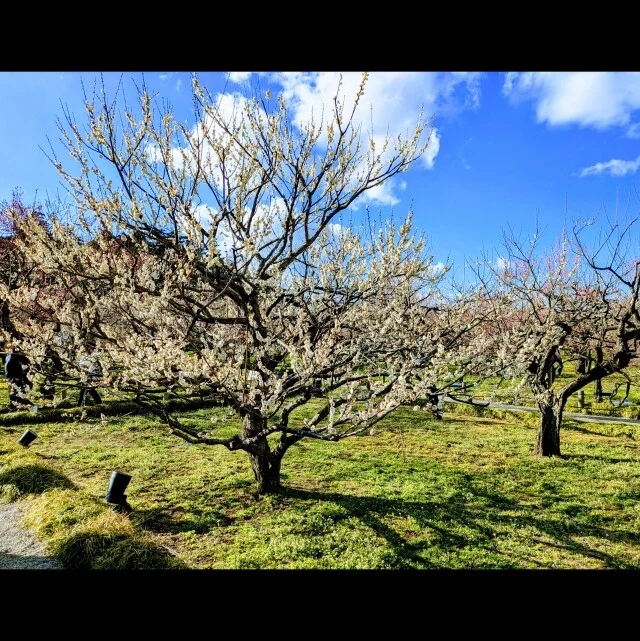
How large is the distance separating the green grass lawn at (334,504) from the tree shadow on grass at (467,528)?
28 mm

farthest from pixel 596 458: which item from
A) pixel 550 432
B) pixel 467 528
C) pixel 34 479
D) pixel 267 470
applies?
pixel 34 479

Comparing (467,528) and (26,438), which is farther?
(26,438)

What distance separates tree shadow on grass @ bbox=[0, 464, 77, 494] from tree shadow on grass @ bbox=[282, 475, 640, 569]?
375 cm

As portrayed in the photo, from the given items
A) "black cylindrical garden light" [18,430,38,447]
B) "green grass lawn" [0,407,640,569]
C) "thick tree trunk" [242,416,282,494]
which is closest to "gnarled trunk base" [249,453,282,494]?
"thick tree trunk" [242,416,282,494]

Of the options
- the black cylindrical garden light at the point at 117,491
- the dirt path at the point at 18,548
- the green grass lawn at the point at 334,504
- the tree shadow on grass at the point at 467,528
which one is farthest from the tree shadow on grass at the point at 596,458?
the dirt path at the point at 18,548

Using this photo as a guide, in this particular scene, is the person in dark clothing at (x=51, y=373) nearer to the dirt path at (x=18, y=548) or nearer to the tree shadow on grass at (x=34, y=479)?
the tree shadow on grass at (x=34, y=479)

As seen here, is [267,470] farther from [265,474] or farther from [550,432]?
[550,432]

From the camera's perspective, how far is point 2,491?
6.39 meters

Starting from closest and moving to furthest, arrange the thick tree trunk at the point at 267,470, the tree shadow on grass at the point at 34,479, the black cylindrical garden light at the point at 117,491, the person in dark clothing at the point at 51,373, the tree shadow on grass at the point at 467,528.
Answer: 1. the person in dark clothing at the point at 51,373
2. the tree shadow on grass at the point at 467,528
3. the black cylindrical garden light at the point at 117,491
4. the tree shadow on grass at the point at 34,479
5. the thick tree trunk at the point at 267,470

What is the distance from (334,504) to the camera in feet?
21.4

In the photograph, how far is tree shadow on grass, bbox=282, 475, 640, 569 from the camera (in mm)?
5016

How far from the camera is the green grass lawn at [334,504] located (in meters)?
4.92

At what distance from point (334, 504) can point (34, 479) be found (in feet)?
16.3

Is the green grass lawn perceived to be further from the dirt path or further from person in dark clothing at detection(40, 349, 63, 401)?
person in dark clothing at detection(40, 349, 63, 401)
